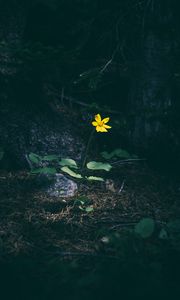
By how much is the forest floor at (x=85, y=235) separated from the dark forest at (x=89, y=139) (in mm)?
12

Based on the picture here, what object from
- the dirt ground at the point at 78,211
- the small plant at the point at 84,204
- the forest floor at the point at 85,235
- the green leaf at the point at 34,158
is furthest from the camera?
the green leaf at the point at 34,158

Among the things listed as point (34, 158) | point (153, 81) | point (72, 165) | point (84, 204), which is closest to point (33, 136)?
point (34, 158)

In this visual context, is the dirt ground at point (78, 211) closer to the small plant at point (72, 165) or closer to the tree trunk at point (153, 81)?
the small plant at point (72, 165)

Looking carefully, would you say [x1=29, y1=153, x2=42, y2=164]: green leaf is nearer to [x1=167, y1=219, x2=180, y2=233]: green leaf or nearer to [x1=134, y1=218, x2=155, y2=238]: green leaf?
[x1=134, y1=218, x2=155, y2=238]: green leaf

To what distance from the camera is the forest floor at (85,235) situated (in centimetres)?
225

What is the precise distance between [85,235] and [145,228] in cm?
58

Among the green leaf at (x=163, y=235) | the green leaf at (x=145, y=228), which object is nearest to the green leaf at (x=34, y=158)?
the green leaf at (x=145, y=228)

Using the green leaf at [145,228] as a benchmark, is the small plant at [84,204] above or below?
below

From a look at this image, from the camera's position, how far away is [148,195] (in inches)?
160

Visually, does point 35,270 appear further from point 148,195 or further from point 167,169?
point 167,169

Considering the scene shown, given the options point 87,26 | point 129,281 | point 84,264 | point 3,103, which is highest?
point 87,26

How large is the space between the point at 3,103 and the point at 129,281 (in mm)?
3026

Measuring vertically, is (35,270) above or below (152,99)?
below

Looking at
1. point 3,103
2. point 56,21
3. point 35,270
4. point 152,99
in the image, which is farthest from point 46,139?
point 35,270
